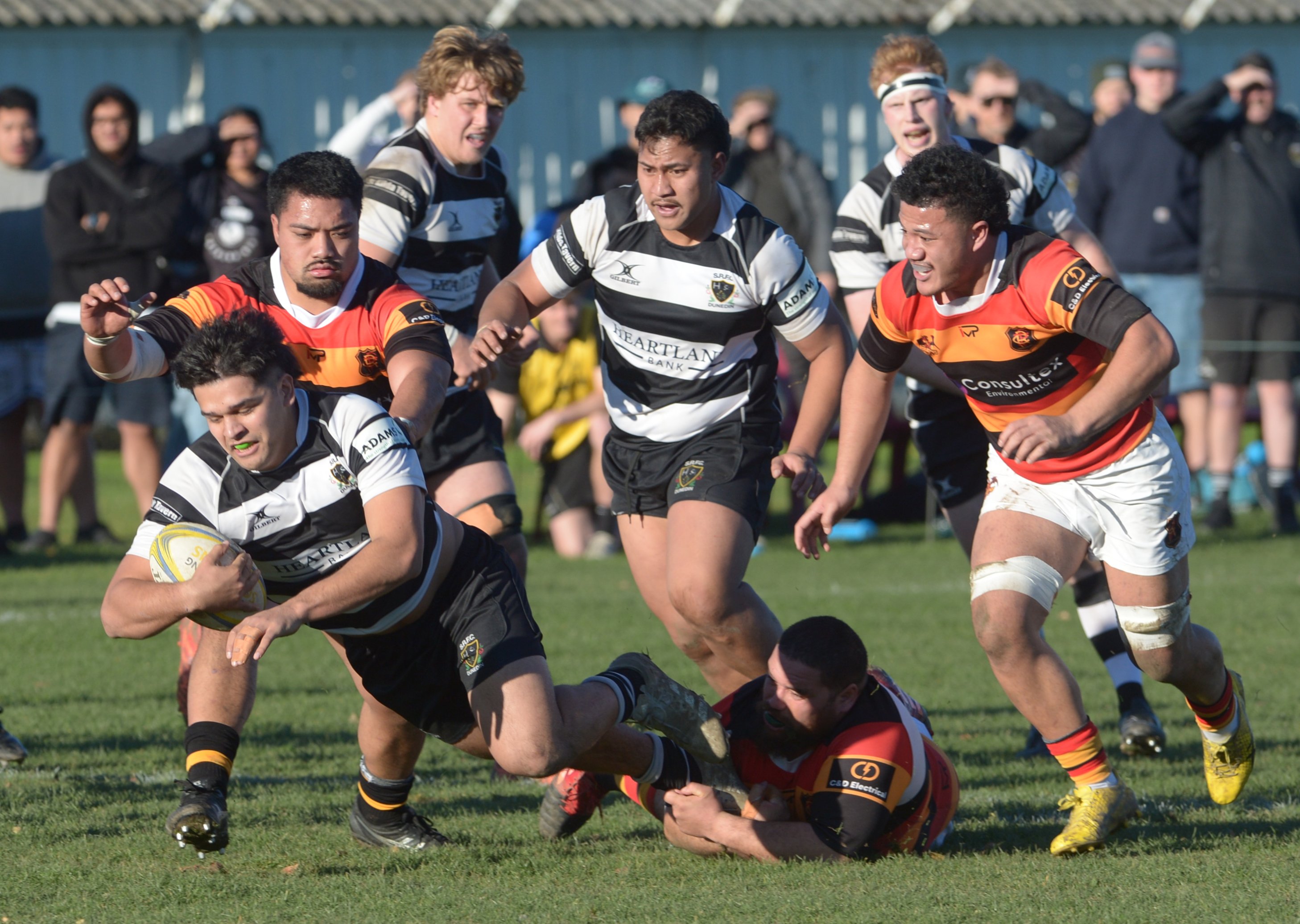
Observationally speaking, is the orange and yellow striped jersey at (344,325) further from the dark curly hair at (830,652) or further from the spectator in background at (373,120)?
the spectator in background at (373,120)

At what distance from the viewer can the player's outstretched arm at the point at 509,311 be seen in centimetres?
531

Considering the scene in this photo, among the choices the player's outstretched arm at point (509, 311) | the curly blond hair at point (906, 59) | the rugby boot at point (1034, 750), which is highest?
the curly blond hair at point (906, 59)

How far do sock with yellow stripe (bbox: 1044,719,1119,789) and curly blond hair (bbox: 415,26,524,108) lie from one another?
10.0 ft

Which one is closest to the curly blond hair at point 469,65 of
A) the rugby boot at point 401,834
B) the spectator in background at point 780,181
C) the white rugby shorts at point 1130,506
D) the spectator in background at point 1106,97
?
the white rugby shorts at point 1130,506

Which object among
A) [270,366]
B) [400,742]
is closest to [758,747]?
[400,742]

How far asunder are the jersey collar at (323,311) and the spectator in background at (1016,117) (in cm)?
592

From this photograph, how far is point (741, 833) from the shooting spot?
4734mm

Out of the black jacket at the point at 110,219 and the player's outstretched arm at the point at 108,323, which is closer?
the player's outstretched arm at the point at 108,323

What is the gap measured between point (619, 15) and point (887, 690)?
41.8ft

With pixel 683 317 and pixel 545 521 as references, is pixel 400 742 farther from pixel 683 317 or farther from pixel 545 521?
pixel 545 521

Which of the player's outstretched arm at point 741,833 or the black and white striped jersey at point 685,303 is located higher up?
the black and white striped jersey at point 685,303

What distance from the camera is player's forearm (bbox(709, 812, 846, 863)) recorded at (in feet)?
15.5

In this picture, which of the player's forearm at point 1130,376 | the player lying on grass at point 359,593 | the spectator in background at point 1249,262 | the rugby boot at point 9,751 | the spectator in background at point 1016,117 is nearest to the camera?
the player lying on grass at point 359,593

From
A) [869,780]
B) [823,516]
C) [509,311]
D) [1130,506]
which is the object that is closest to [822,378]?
[823,516]
